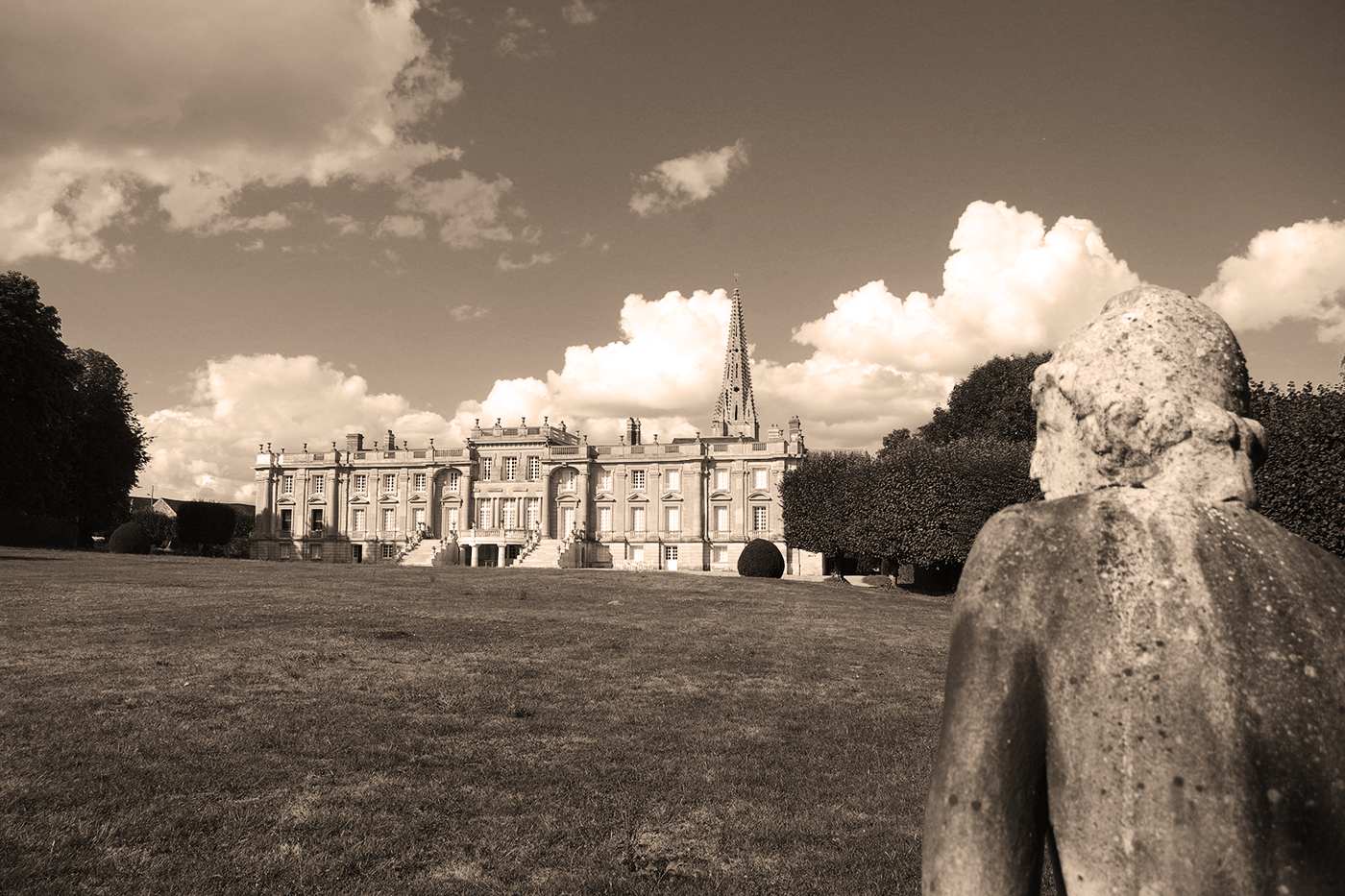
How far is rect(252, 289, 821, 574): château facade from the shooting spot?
60.8 m

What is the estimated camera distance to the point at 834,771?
774 centimetres

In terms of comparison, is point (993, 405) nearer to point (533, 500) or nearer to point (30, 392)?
point (533, 500)

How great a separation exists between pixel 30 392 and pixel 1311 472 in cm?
4568

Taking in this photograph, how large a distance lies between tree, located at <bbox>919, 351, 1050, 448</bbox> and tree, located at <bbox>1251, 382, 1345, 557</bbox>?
27556 mm

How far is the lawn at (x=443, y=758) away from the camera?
5.38 m

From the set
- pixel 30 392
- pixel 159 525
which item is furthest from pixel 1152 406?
pixel 159 525

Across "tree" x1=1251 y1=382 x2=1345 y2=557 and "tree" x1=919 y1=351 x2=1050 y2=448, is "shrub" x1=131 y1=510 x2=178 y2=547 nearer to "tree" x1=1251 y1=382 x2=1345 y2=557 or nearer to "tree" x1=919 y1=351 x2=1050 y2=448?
"tree" x1=919 y1=351 x2=1050 y2=448

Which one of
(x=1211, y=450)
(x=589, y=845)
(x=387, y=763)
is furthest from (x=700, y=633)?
(x=1211, y=450)

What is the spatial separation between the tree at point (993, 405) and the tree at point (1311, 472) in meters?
27.6

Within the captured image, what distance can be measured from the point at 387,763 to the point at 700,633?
1030cm

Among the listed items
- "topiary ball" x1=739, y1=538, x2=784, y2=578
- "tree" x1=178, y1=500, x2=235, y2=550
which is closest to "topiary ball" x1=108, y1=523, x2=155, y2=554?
"tree" x1=178, y1=500, x2=235, y2=550

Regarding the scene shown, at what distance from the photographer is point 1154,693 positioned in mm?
1681

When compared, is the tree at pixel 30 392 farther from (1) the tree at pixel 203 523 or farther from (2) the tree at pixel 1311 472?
(2) the tree at pixel 1311 472

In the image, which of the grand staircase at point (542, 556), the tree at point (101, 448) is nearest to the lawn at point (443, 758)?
the tree at point (101, 448)
